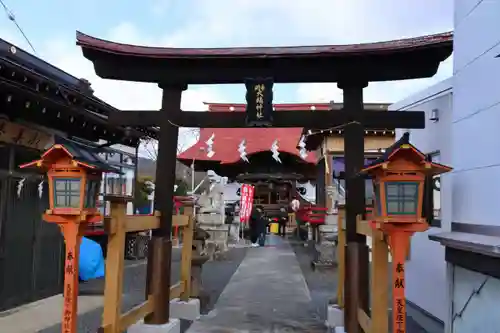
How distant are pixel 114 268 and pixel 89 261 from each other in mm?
6702

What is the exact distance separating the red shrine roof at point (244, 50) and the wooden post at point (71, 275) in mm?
3125

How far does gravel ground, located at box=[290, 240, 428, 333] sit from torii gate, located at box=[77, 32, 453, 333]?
7.37 ft

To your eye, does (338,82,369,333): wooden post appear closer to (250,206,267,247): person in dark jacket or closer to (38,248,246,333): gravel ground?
(38,248,246,333): gravel ground

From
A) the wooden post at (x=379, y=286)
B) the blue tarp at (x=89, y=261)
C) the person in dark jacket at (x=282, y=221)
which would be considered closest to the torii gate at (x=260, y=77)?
the wooden post at (x=379, y=286)

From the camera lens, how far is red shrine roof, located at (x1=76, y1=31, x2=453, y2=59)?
6500mm

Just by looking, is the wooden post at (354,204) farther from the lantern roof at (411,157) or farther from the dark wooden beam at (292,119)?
the lantern roof at (411,157)

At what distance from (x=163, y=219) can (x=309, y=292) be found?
487 cm

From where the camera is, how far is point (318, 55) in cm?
658

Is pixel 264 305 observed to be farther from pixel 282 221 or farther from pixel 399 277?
pixel 282 221

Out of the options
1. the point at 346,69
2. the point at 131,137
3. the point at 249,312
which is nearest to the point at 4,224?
the point at 249,312

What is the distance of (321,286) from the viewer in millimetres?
10883

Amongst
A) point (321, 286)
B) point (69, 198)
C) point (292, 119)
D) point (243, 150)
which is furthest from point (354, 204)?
point (243, 150)

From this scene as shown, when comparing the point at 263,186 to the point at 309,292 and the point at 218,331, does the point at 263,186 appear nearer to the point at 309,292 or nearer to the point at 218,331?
the point at 309,292

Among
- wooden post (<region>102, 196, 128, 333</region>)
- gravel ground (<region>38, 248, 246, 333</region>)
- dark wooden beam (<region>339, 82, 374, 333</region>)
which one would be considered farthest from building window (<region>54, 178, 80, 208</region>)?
dark wooden beam (<region>339, 82, 374, 333</region>)
